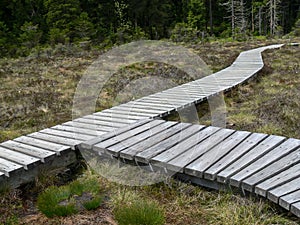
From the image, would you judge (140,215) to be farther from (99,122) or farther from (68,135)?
(99,122)

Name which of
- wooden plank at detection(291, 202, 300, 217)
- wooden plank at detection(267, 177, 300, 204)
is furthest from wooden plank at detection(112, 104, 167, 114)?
wooden plank at detection(291, 202, 300, 217)

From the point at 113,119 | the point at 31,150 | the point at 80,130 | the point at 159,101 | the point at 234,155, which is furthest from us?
the point at 159,101

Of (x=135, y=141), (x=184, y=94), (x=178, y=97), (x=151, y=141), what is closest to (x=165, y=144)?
(x=151, y=141)

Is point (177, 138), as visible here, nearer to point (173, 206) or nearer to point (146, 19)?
point (173, 206)

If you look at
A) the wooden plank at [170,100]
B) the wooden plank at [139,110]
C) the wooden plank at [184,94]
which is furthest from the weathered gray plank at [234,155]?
the wooden plank at [184,94]

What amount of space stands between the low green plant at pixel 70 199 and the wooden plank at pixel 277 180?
1.40 m

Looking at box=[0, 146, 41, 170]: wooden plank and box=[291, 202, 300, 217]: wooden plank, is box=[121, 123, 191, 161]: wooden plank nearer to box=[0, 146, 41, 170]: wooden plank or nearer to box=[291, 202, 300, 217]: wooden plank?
box=[0, 146, 41, 170]: wooden plank

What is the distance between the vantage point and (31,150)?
3.99m

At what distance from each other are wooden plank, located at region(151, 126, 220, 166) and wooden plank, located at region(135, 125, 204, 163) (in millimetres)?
53

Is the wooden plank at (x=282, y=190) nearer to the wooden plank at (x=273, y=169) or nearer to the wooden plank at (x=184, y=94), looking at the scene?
the wooden plank at (x=273, y=169)

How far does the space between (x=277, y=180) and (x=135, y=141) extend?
180 centimetres

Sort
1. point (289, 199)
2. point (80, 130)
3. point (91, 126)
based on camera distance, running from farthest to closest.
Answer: point (91, 126)
point (80, 130)
point (289, 199)

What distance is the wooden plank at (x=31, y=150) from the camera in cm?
372

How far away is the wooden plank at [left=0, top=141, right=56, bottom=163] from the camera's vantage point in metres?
3.72
